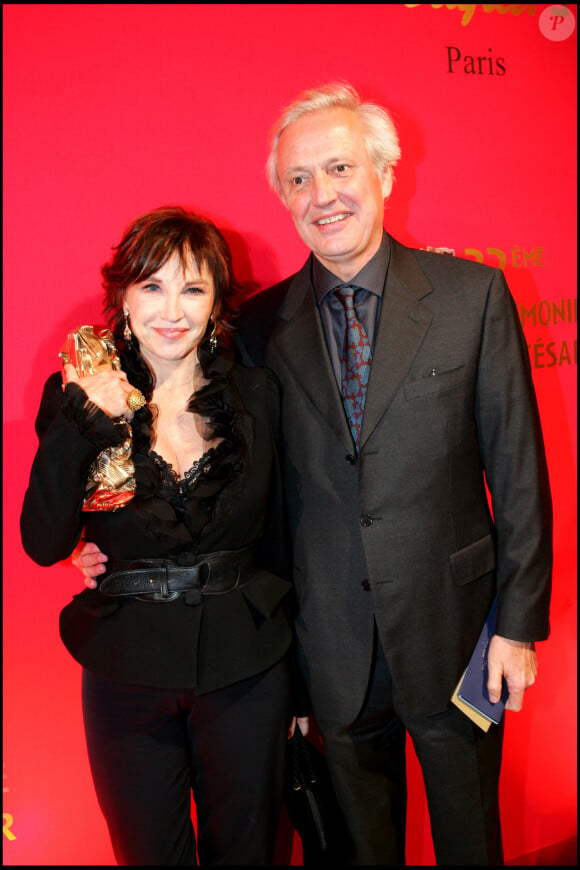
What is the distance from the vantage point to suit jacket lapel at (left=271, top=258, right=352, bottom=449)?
6.50ft

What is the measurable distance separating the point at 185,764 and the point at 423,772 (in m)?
0.65

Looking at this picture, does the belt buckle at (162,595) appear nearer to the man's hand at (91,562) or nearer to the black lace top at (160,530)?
the black lace top at (160,530)

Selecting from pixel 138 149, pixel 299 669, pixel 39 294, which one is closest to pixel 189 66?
pixel 138 149

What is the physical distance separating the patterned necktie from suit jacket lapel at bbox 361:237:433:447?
0.19 ft

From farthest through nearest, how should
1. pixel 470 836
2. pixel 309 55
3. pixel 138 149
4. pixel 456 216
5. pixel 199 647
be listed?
pixel 456 216
pixel 309 55
pixel 138 149
pixel 470 836
pixel 199 647

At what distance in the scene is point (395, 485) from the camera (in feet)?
6.34

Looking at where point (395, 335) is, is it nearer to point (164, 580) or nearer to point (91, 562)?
point (164, 580)

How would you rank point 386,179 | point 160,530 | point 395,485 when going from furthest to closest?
point 386,179 < point 395,485 < point 160,530

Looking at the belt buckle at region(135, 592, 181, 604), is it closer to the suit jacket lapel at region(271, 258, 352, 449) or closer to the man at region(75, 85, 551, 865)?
the man at region(75, 85, 551, 865)

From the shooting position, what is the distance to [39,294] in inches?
86.6

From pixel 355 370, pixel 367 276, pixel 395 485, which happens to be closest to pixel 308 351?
pixel 355 370

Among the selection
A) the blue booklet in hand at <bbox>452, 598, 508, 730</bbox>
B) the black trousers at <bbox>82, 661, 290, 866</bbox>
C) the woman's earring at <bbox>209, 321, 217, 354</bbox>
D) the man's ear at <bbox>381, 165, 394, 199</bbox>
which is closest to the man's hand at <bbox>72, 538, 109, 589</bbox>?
the black trousers at <bbox>82, 661, 290, 866</bbox>

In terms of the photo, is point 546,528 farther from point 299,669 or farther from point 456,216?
point 456,216

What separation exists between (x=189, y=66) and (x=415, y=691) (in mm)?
1829
